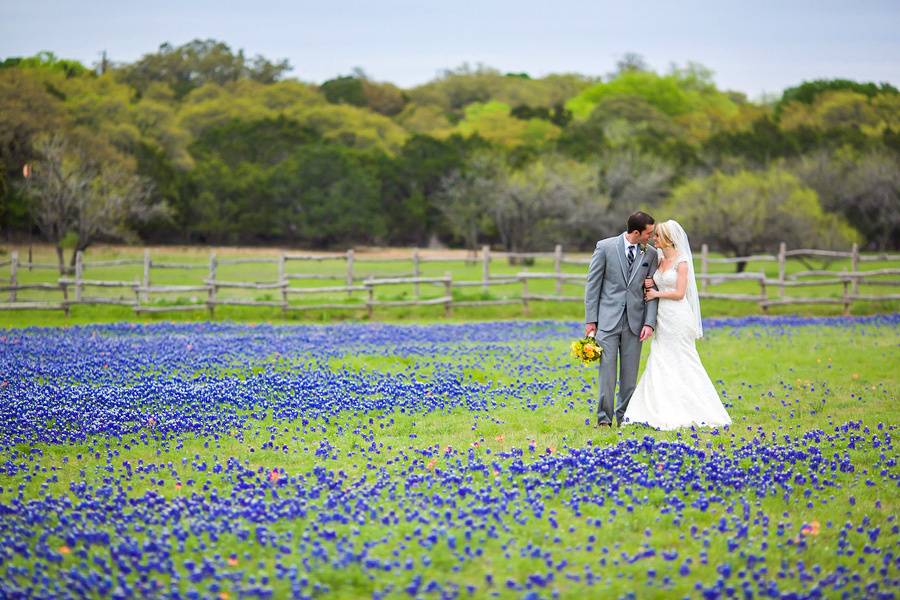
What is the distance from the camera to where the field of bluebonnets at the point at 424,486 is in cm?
615

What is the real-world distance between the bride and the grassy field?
17.1 m

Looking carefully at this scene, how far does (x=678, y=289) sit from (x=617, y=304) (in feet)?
2.44

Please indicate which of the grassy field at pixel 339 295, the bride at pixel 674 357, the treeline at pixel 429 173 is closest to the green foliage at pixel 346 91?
the treeline at pixel 429 173

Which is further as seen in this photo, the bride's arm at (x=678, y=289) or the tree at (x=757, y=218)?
the tree at (x=757, y=218)

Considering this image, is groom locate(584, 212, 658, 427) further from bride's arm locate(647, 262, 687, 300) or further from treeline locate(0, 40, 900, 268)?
treeline locate(0, 40, 900, 268)

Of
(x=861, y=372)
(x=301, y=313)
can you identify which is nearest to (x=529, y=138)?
(x=301, y=313)

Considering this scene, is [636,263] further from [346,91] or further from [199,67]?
[199,67]

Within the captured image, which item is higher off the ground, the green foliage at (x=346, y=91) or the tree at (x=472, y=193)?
the green foliage at (x=346, y=91)

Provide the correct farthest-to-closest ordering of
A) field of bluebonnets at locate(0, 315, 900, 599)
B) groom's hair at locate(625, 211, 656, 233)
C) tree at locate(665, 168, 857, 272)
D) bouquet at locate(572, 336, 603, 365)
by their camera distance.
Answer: tree at locate(665, 168, 857, 272) < bouquet at locate(572, 336, 603, 365) < groom's hair at locate(625, 211, 656, 233) < field of bluebonnets at locate(0, 315, 900, 599)

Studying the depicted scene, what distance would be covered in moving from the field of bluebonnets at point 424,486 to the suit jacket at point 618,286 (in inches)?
53.5

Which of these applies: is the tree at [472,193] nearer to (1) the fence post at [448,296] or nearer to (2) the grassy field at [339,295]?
(2) the grassy field at [339,295]

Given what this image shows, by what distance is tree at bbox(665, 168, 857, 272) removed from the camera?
4488 centimetres

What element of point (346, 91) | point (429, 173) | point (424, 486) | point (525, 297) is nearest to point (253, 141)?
point (429, 173)

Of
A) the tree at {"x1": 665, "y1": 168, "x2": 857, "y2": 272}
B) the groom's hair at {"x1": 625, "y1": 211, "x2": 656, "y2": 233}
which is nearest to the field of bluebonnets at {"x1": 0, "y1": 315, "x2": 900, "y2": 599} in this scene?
the groom's hair at {"x1": 625, "y1": 211, "x2": 656, "y2": 233}
